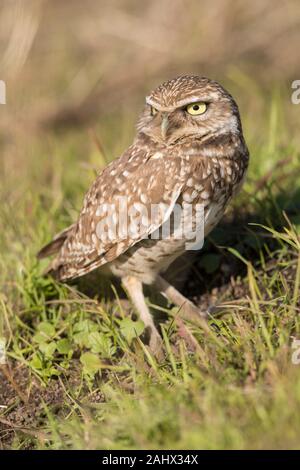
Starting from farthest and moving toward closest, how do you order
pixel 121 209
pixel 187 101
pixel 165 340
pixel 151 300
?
1. pixel 151 300
2. pixel 121 209
3. pixel 187 101
4. pixel 165 340

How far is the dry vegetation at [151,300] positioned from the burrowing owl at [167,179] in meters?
0.30

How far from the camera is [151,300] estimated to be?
13.0 feet

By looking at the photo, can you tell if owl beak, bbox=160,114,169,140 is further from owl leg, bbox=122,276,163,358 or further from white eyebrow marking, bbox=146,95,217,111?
owl leg, bbox=122,276,163,358

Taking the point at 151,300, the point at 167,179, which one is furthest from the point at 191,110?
the point at 151,300

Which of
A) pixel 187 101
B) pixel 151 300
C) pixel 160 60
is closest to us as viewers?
pixel 187 101

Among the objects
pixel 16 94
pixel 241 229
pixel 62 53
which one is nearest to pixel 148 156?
pixel 241 229

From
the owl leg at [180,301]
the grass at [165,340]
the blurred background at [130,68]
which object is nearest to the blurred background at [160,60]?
the blurred background at [130,68]

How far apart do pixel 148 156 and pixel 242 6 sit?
14.7 feet

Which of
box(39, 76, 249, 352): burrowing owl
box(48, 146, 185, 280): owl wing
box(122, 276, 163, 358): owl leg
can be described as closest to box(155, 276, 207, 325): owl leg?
box(39, 76, 249, 352): burrowing owl

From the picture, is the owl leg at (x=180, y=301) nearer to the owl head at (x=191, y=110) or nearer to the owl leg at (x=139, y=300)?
the owl leg at (x=139, y=300)

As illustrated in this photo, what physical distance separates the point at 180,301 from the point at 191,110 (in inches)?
41.0

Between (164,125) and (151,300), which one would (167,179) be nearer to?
(164,125)

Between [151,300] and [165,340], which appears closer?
[165,340]
